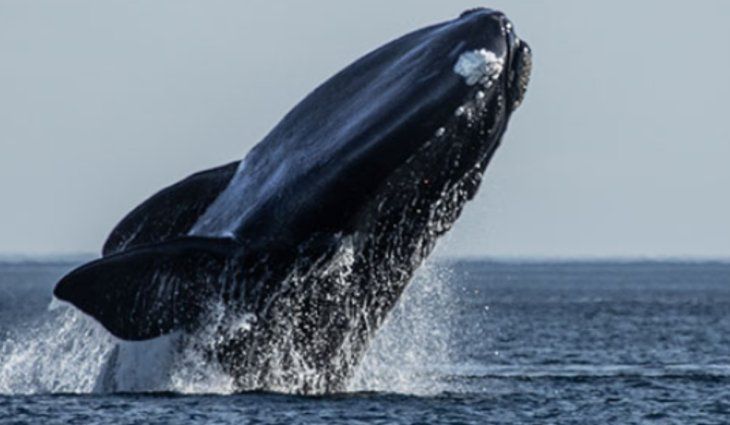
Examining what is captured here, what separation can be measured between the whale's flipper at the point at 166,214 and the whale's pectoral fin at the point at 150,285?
1452 millimetres

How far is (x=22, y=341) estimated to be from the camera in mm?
59406

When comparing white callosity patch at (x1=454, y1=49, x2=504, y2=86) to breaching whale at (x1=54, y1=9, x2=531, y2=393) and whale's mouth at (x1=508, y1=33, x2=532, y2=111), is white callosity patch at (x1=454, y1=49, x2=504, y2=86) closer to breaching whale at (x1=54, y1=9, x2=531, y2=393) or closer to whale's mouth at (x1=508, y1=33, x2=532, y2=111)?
breaching whale at (x1=54, y1=9, x2=531, y2=393)

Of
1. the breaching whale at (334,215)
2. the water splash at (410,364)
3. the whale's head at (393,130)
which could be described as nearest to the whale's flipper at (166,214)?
the breaching whale at (334,215)

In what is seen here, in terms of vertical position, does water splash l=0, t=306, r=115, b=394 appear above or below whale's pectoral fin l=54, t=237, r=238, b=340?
below

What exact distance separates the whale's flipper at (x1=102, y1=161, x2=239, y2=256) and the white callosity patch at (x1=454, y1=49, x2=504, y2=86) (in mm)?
3429

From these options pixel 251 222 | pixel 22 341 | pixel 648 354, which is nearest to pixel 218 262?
pixel 251 222

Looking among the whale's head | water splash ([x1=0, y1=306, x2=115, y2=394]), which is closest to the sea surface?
water splash ([x1=0, y1=306, x2=115, y2=394])

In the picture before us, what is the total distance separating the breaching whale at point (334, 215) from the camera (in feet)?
68.2

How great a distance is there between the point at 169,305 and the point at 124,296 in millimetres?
614

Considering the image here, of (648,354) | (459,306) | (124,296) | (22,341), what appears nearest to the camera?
(124,296)

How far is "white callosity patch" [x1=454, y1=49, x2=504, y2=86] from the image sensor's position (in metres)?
20.6

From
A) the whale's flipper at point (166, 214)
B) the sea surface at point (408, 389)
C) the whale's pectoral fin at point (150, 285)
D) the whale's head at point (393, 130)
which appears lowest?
the sea surface at point (408, 389)

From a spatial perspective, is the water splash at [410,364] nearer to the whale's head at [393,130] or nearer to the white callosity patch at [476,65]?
the whale's head at [393,130]

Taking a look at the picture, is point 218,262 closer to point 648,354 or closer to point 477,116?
point 477,116
